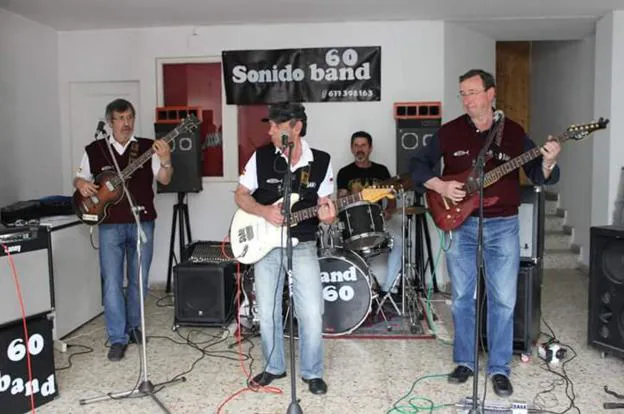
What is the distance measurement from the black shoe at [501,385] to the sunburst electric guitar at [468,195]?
824 mm

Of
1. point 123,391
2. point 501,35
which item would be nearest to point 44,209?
point 123,391

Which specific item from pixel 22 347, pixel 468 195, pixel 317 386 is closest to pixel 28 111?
pixel 22 347

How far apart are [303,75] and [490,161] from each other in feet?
9.27

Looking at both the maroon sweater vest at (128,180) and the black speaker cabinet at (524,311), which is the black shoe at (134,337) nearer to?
the maroon sweater vest at (128,180)

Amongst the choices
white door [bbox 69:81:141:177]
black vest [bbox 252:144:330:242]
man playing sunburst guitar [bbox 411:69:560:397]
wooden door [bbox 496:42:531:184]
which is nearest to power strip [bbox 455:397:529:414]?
man playing sunburst guitar [bbox 411:69:560:397]

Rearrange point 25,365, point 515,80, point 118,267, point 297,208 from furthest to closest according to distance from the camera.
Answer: point 515,80 → point 118,267 → point 297,208 → point 25,365

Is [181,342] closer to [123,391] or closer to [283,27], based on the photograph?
[123,391]

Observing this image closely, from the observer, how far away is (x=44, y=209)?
4.34 meters

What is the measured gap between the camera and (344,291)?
4.02 metres

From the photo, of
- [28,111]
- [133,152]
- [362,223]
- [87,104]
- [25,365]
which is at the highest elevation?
[87,104]

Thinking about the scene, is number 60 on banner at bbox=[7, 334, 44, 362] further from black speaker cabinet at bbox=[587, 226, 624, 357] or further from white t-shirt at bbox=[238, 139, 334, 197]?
black speaker cabinet at bbox=[587, 226, 624, 357]

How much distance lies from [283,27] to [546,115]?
11.6ft

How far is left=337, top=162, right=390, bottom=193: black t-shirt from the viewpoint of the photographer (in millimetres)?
4953

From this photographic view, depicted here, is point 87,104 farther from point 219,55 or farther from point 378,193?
point 378,193
